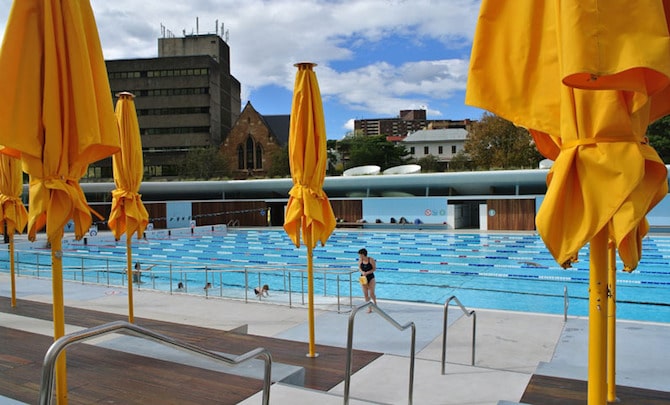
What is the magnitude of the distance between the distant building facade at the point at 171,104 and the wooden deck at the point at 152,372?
6145 centimetres

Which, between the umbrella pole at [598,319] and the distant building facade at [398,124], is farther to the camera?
the distant building facade at [398,124]

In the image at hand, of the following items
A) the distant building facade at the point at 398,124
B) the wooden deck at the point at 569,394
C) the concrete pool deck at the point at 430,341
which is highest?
the distant building facade at the point at 398,124

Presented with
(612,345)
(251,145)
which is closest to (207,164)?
(251,145)

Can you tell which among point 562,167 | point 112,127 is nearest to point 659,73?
point 562,167

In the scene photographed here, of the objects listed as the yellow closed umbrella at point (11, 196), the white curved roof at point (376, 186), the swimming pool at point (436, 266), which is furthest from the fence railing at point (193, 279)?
the white curved roof at point (376, 186)

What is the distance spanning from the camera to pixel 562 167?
83.1 inches

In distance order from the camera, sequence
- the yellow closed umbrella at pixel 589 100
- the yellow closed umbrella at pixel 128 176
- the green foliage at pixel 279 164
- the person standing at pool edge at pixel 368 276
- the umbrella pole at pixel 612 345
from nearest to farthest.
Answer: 1. the yellow closed umbrella at pixel 589 100
2. the umbrella pole at pixel 612 345
3. the yellow closed umbrella at pixel 128 176
4. the person standing at pool edge at pixel 368 276
5. the green foliage at pixel 279 164

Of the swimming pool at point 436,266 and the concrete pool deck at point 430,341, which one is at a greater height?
the concrete pool deck at point 430,341

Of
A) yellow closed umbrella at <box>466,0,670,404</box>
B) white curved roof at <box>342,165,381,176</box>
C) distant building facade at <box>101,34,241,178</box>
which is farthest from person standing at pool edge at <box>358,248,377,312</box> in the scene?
distant building facade at <box>101,34,241,178</box>

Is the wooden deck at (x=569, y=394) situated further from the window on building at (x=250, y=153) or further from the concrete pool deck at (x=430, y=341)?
the window on building at (x=250, y=153)

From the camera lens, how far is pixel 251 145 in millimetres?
59719

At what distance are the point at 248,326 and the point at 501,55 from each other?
6.70m

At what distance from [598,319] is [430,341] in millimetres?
5370

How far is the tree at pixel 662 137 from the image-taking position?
122 ft
